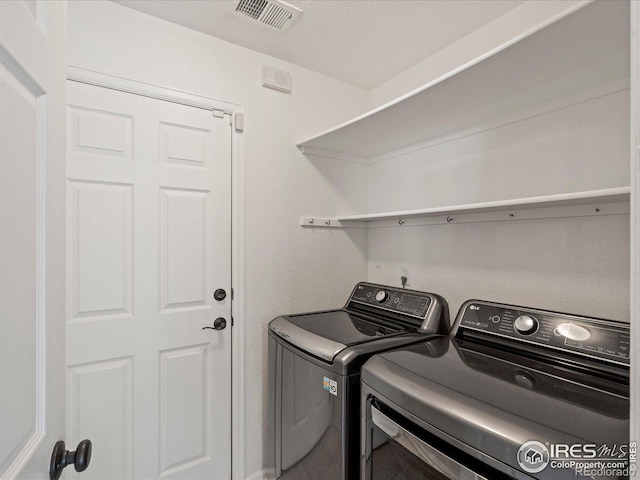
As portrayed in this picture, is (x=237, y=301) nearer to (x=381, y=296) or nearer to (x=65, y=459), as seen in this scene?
(x=381, y=296)

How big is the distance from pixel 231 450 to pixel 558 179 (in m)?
2.12

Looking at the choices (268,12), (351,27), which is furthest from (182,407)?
(351,27)

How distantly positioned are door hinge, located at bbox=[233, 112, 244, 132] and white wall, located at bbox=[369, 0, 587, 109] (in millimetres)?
972

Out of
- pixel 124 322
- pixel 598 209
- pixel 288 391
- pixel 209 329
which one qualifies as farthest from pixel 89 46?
pixel 598 209

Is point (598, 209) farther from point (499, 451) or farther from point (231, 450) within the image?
point (231, 450)

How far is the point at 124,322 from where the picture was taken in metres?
1.56

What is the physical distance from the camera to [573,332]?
1116 mm

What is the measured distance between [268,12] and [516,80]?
1.17 metres

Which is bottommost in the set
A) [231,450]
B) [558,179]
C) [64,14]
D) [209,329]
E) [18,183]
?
[231,450]

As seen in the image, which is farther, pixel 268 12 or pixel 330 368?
pixel 268 12

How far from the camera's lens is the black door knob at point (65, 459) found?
2.07ft

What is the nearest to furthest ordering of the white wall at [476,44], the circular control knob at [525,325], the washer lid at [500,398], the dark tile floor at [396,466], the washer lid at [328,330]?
the washer lid at [500,398] → the dark tile floor at [396,466] → the circular control knob at [525,325] → the washer lid at [328,330] → the white wall at [476,44]

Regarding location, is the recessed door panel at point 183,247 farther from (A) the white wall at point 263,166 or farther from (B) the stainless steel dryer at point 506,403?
(B) the stainless steel dryer at point 506,403

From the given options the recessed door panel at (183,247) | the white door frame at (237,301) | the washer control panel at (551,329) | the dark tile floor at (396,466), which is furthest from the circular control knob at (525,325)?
the recessed door panel at (183,247)
